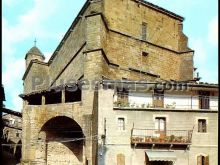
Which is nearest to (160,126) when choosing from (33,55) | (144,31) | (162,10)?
(144,31)

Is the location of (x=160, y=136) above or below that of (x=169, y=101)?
below

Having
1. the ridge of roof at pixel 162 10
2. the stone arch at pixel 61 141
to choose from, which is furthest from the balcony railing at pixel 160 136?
the ridge of roof at pixel 162 10

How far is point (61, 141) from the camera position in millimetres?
37250

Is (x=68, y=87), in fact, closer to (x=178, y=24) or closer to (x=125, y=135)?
(x=125, y=135)

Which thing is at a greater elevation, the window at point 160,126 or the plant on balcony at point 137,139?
the window at point 160,126

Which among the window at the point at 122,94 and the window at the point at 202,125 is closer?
the window at the point at 202,125

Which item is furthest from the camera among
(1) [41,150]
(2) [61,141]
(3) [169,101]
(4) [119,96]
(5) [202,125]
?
(2) [61,141]

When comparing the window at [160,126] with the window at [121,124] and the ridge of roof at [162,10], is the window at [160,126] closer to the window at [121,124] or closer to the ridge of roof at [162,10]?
the window at [121,124]

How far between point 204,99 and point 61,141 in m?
12.9

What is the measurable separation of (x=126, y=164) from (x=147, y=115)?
12.1 ft

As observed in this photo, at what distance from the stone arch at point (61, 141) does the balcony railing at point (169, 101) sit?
7097mm

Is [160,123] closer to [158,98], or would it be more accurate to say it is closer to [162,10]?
[158,98]

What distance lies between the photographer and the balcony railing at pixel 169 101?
3066 centimetres

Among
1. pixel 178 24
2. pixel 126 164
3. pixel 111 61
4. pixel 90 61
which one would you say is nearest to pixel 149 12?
pixel 178 24
